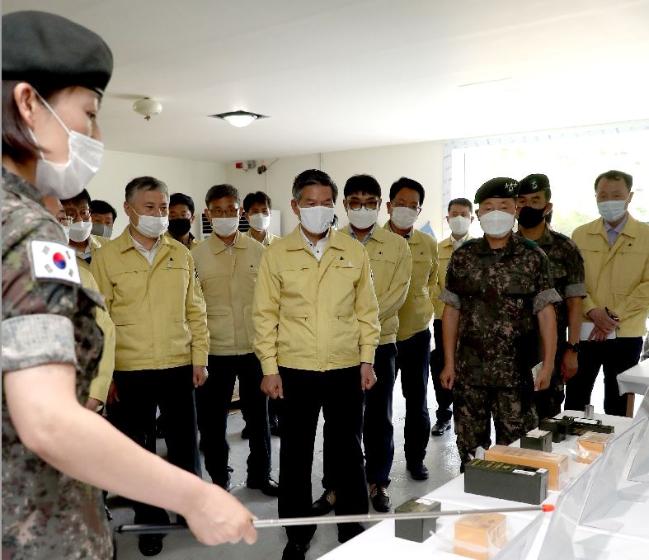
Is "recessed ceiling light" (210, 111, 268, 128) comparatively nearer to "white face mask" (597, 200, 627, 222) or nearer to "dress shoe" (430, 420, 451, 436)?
"dress shoe" (430, 420, 451, 436)

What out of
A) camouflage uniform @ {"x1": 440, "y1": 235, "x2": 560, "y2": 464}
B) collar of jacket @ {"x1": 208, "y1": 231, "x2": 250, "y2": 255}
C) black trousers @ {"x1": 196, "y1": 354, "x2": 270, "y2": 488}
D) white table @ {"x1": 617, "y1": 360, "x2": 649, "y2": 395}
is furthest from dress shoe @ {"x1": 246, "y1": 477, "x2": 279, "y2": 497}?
white table @ {"x1": 617, "y1": 360, "x2": 649, "y2": 395}

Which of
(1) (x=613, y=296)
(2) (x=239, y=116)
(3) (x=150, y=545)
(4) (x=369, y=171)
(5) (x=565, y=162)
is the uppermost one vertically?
(2) (x=239, y=116)

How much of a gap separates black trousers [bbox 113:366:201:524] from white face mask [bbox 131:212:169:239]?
611 millimetres

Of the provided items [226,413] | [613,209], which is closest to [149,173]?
[226,413]

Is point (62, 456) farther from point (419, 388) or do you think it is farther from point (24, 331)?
point (419, 388)

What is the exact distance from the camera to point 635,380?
2482 millimetres

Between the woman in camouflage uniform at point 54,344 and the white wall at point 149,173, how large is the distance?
7504 millimetres

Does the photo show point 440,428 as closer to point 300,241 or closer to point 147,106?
point 300,241

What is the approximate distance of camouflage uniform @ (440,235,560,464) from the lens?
8.21 ft


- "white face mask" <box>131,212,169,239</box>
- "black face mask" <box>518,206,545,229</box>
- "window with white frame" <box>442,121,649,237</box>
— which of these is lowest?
"white face mask" <box>131,212,169,239</box>

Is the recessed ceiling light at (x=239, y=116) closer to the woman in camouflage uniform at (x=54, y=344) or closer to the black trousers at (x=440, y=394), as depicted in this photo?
the black trousers at (x=440, y=394)

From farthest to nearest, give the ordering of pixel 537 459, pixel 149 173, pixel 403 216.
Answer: pixel 149 173 → pixel 403 216 → pixel 537 459

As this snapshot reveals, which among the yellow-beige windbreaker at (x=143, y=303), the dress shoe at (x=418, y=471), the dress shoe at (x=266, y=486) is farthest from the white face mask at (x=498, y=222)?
the dress shoe at (x=266, y=486)

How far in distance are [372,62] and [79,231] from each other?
2374 millimetres
